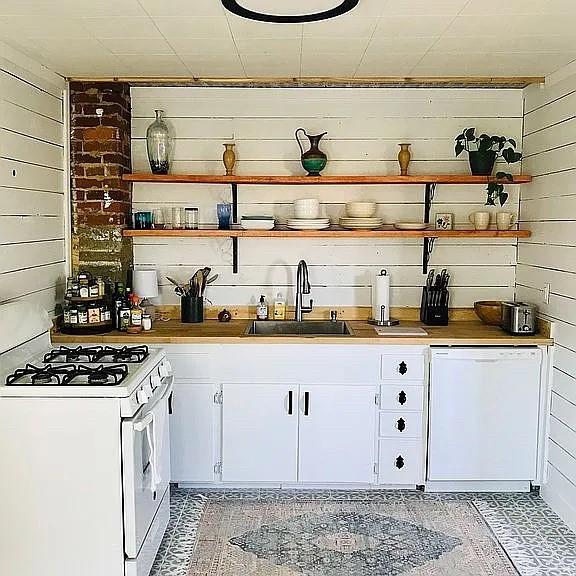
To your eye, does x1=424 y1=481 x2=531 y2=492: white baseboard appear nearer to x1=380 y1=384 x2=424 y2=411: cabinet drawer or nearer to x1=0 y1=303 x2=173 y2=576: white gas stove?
x1=380 y1=384 x2=424 y2=411: cabinet drawer

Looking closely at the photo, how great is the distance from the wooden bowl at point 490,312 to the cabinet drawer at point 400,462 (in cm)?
90

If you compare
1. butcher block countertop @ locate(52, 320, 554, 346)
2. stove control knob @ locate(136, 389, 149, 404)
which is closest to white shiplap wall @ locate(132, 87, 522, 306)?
butcher block countertop @ locate(52, 320, 554, 346)

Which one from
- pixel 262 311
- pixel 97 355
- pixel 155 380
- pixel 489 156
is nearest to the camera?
pixel 155 380

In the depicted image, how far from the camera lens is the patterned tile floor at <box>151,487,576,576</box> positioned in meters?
3.04

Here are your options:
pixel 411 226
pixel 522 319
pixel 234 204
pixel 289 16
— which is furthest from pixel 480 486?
pixel 289 16

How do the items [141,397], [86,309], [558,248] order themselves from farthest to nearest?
1. [86,309]
2. [558,248]
3. [141,397]

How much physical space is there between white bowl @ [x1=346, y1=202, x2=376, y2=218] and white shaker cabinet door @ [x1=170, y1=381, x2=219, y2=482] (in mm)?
1335

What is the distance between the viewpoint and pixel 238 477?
147 inches

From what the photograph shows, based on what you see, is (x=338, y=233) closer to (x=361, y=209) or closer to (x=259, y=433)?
(x=361, y=209)

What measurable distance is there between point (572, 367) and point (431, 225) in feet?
4.05

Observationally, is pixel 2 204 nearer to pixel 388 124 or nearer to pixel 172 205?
pixel 172 205

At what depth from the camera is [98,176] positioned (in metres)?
3.98

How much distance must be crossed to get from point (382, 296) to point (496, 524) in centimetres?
143

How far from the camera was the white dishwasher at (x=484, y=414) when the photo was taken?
3.68 m
